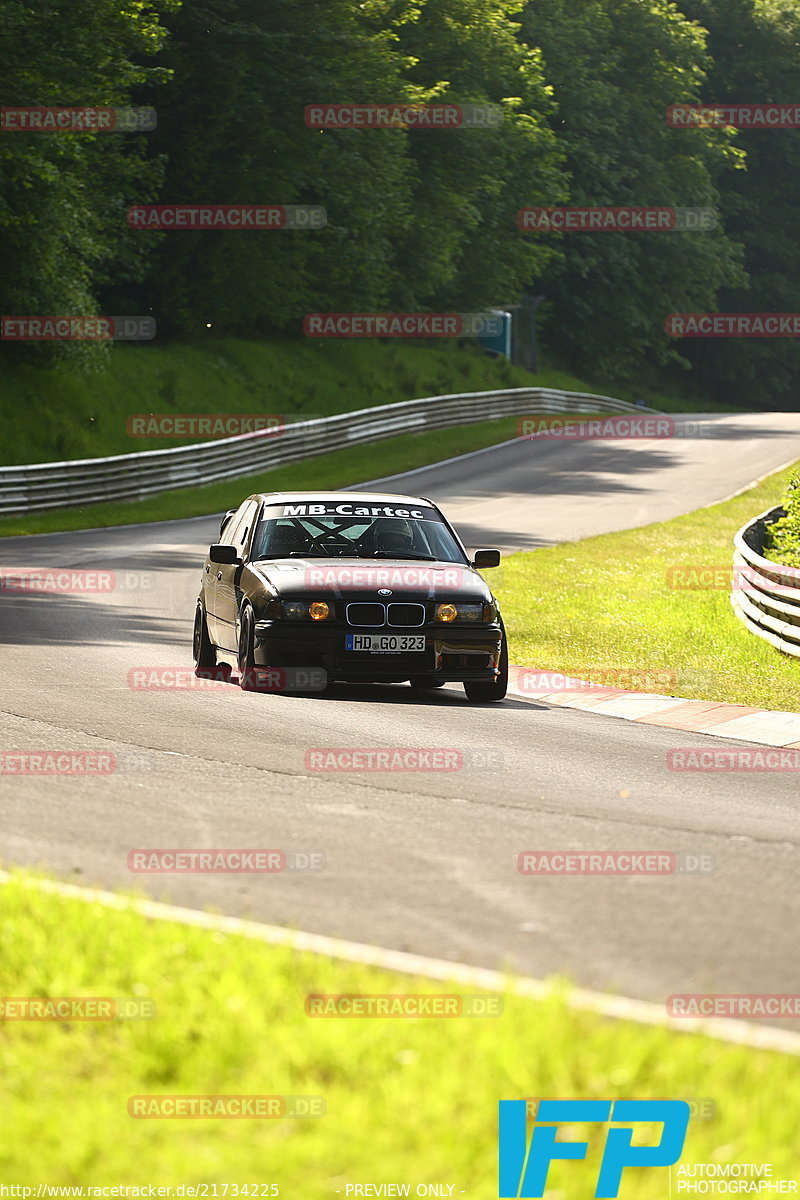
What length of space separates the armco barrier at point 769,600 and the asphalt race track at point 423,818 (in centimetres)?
407

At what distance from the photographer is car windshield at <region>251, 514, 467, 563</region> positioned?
45.6 feet

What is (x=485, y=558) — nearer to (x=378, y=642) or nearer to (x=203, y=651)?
(x=378, y=642)

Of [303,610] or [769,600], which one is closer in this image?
[303,610]

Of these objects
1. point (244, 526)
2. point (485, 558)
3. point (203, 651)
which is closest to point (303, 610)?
point (485, 558)

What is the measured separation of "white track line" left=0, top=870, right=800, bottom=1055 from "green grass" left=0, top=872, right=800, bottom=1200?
0.31ft

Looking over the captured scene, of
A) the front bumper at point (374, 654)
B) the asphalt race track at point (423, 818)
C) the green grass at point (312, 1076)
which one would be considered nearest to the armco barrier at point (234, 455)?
the asphalt race track at point (423, 818)

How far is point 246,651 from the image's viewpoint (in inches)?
518

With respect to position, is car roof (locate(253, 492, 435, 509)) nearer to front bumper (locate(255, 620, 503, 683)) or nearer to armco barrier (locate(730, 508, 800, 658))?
front bumper (locate(255, 620, 503, 683))

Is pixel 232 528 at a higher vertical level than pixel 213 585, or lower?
higher

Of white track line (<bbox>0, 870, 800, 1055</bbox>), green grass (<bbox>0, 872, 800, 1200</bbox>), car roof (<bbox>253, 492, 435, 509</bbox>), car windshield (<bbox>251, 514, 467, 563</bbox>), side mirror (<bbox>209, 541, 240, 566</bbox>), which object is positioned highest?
car roof (<bbox>253, 492, 435, 509</bbox>)

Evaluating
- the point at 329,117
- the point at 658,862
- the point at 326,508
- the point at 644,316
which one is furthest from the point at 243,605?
the point at 644,316

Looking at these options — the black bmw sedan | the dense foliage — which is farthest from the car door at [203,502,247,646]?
the dense foliage

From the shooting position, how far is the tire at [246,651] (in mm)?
13008

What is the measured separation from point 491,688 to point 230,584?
2.55m
